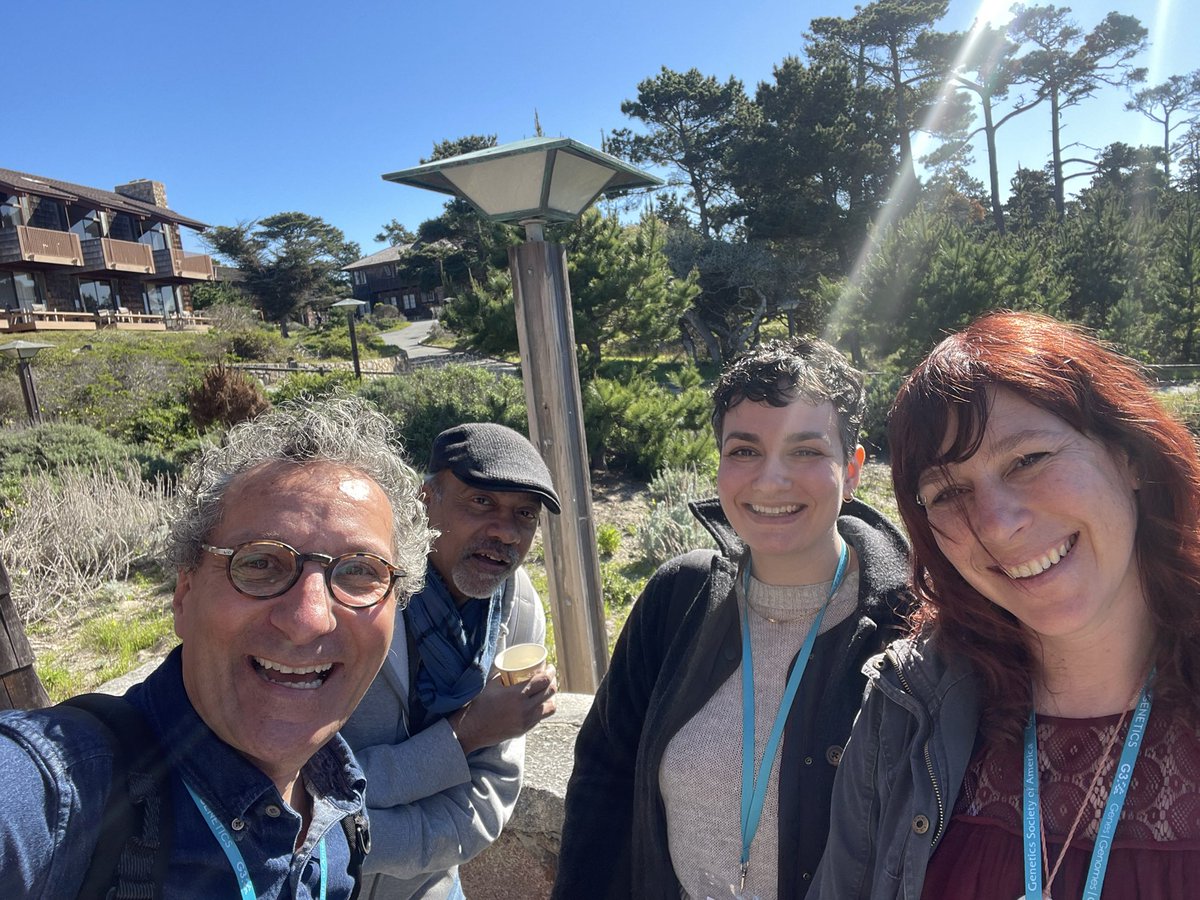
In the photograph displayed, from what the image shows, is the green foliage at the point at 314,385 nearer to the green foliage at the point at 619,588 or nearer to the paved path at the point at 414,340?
the green foliage at the point at 619,588

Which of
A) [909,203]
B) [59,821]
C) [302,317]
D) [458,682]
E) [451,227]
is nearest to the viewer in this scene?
[59,821]

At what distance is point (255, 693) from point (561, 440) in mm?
2001

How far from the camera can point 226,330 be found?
97.1 ft

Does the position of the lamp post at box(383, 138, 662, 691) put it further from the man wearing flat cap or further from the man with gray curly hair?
the man with gray curly hair

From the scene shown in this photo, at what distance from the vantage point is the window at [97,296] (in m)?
32.6

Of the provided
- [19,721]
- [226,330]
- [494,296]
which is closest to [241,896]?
[19,721]

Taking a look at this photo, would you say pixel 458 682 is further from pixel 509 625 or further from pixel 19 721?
pixel 19 721

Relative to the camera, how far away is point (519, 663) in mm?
1886

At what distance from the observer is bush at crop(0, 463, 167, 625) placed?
620 cm

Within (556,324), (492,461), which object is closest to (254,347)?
(556,324)

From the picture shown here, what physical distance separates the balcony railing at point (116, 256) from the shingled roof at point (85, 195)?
1.80 metres

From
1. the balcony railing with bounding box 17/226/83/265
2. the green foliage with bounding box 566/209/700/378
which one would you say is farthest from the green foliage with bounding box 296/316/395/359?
the green foliage with bounding box 566/209/700/378

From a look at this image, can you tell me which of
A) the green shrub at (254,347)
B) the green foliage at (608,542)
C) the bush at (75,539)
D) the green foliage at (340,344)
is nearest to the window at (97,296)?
the green foliage at (340,344)

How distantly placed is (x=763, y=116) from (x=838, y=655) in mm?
Result: 32931
